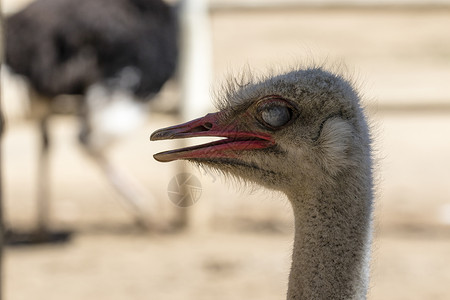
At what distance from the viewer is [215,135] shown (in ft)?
8.14

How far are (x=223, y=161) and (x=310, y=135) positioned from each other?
0.23 meters

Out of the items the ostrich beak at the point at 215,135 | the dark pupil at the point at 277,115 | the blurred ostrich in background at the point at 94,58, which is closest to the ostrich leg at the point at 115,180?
the blurred ostrich in background at the point at 94,58

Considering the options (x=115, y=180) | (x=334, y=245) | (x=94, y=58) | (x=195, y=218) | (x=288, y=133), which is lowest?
(x=334, y=245)

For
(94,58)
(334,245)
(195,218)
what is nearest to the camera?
(334,245)

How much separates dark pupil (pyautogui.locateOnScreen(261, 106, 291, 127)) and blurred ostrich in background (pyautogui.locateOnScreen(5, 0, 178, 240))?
405 centimetres

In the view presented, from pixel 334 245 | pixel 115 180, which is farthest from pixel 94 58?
pixel 334 245

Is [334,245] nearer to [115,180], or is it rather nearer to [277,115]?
[277,115]

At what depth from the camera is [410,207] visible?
7.20 m

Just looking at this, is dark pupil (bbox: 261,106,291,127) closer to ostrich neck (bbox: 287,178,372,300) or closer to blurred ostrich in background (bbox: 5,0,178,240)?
ostrich neck (bbox: 287,178,372,300)

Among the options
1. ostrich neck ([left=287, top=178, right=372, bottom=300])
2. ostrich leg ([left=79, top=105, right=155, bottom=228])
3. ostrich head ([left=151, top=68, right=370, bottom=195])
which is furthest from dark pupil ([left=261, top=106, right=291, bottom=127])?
ostrich leg ([left=79, top=105, right=155, bottom=228])

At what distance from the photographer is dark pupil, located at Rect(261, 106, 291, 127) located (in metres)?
2.44

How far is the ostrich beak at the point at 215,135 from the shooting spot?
246 cm

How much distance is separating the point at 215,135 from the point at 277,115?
0.16 m

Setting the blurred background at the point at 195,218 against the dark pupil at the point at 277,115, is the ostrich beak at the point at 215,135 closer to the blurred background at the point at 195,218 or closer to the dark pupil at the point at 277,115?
the dark pupil at the point at 277,115
